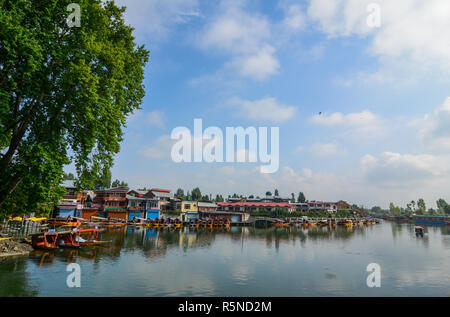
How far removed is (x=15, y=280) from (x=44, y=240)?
11281 mm

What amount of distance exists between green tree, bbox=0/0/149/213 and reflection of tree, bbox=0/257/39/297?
4.78m

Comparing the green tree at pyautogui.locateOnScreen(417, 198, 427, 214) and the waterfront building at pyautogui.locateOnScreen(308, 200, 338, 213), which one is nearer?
the waterfront building at pyautogui.locateOnScreen(308, 200, 338, 213)

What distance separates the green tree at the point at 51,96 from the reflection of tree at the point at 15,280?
478 centimetres

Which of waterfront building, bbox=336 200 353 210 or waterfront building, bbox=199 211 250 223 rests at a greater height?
waterfront building, bbox=336 200 353 210

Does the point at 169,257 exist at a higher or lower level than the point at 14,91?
lower

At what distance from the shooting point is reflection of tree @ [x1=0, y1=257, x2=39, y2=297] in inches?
631

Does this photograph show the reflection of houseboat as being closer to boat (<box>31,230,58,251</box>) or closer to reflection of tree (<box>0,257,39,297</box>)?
boat (<box>31,230,58,251</box>)

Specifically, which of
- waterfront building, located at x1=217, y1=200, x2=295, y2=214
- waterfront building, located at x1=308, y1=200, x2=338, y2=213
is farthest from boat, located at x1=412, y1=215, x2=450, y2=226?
waterfront building, located at x1=217, y1=200, x2=295, y2=214

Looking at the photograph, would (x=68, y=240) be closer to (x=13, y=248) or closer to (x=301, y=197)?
(x=13, y=248)

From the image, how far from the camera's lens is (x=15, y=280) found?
17922 millimetres

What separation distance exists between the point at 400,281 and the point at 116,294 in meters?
23.9
